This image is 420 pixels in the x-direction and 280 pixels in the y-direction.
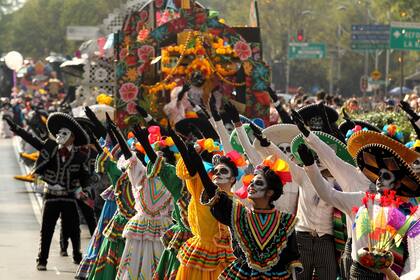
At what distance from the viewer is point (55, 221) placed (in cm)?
1627

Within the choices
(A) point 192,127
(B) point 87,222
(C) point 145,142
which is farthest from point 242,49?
(C) point 145,142

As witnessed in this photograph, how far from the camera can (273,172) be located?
9656 mm

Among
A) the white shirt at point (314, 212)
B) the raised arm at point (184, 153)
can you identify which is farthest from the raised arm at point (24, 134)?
the raised arm at point (184, 153)

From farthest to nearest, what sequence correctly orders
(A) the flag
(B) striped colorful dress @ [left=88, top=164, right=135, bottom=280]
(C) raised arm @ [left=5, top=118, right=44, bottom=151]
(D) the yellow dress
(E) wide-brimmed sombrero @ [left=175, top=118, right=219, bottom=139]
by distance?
(A) the flag
(C) raised arm @ [left=5, top=118, right=44, bottom=151]
(E) wide-brimmed sombrero @ [left=175, top=118, right=219, bottom=139]
(B) striped colorful dress @ [left=88, top=164, right=135, bottom=280]
(D) the yellow dress

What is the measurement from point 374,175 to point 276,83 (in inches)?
3012

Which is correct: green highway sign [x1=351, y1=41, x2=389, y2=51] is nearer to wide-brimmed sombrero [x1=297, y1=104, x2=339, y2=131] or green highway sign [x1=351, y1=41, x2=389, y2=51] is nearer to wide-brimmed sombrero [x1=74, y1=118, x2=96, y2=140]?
wide-brimmed sombrero [x1=74, y1=118, x2=96, y2=140]

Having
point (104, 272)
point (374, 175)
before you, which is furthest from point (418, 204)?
point (104, 272)

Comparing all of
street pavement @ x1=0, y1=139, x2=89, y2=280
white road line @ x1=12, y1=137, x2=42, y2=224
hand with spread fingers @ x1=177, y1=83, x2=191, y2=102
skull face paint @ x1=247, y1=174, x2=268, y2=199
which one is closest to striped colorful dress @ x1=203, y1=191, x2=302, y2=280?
skull face paint @ x1=247, y1=174, x2=268, y2=199

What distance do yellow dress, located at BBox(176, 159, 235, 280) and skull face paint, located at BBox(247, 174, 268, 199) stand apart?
1.36 meters

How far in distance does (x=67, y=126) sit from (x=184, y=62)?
5.74 meters

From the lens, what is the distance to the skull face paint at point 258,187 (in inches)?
377

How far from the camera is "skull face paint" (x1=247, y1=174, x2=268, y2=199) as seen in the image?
9.59m

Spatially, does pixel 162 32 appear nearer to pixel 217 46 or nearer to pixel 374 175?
pixel 217 46

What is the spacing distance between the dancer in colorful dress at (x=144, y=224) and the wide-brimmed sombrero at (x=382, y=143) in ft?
12.5
